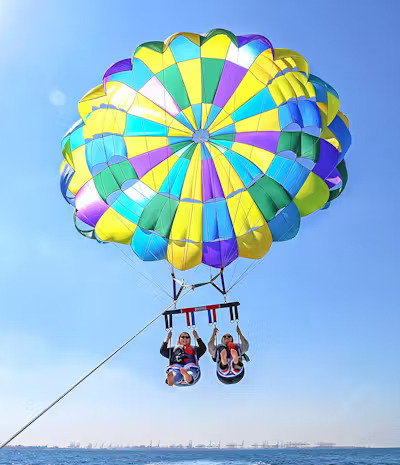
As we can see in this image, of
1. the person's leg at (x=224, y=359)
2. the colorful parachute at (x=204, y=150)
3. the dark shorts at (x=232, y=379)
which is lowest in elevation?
the dark shorts at (x=232, y=379)

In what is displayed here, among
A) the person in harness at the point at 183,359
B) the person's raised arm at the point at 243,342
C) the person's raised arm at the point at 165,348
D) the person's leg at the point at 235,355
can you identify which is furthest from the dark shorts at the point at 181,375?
the person's raised arm at the point at 243,342

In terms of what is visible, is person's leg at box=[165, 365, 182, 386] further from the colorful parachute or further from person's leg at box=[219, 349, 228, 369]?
the colorful parachute

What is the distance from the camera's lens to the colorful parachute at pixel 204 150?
24.0 feet

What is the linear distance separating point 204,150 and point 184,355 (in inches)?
149

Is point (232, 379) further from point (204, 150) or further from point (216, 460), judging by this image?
point (216, 460)

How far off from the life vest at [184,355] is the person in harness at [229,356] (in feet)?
1.02

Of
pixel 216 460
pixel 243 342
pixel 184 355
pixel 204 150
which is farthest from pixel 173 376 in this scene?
pixel 216 460

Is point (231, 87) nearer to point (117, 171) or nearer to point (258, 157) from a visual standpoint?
point (258, 157)

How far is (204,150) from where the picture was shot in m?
8.37

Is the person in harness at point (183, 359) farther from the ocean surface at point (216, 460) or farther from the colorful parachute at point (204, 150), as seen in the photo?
the ocean surface at point (216, 460)

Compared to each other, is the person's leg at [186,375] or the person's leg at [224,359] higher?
the person's leg at [224,359]

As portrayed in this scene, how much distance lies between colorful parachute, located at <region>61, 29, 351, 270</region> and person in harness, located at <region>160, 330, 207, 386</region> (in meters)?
1.60

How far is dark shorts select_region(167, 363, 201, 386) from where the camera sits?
6.62 metres

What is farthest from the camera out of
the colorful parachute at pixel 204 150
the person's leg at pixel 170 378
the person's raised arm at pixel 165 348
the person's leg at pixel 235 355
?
the colorful parachute at pixel 204 150
